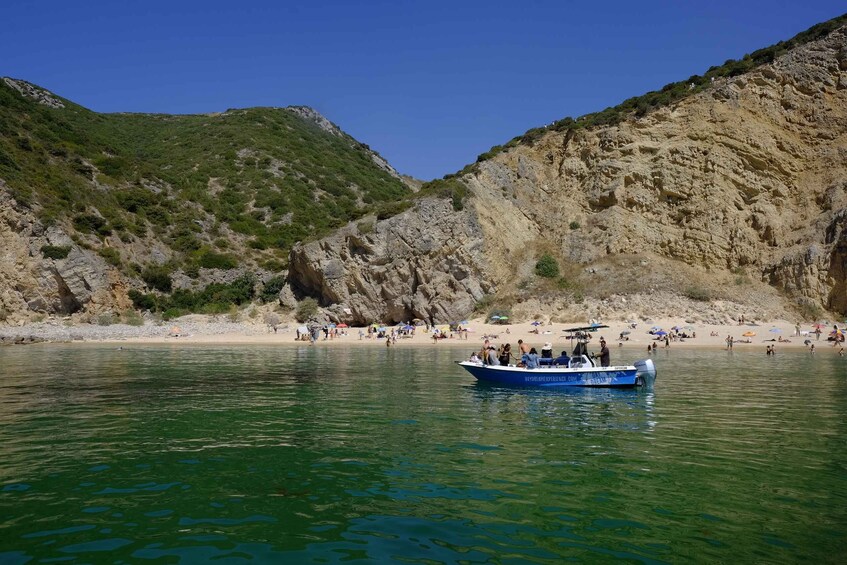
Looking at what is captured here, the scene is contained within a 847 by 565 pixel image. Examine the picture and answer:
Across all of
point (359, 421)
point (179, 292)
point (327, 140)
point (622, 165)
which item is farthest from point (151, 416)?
point (327, 140)

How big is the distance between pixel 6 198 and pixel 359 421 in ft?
163

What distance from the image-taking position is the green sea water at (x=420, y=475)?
6.39 m

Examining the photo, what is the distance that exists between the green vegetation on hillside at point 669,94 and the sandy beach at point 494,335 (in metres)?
21.3

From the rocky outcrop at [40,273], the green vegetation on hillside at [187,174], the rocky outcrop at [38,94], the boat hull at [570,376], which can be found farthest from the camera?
the rocky outcrop at [38,94]

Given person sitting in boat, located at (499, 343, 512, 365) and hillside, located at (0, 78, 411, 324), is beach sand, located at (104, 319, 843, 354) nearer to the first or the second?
hillside, located at (0, 78, 411, 324)

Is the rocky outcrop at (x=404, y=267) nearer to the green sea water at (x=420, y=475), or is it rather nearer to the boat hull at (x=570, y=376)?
the boat hull at (x=570, y=376)

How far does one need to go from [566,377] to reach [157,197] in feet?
202

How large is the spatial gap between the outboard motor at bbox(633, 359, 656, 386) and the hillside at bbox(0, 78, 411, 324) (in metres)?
36.5

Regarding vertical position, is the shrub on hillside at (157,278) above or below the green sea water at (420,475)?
above

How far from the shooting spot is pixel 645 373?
64.1ft

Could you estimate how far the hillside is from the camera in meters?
49.6

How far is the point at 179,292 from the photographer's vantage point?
56938 millimetres

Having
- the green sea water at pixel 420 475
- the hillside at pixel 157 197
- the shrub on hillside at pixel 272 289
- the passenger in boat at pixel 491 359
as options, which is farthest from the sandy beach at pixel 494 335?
the green sea water at pixel 420 475

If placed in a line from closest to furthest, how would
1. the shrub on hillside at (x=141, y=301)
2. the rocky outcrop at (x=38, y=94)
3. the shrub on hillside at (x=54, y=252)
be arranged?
the shrub on hillside at (x=54, y=252) → the shrub on hillside at (x=141, y=301) → the rocky outcrop at (x=38, y=94)
